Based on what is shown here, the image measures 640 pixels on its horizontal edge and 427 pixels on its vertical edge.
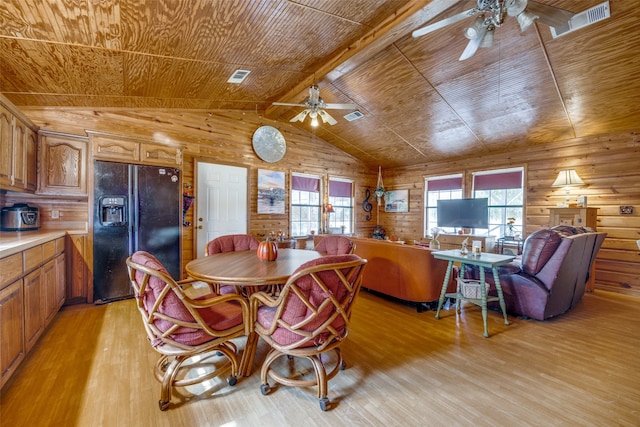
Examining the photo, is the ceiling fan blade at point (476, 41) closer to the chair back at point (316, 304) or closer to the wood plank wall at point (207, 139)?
the chair back at point (316, 304)

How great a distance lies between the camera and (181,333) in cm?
171

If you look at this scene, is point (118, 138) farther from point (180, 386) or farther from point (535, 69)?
point (535, 69)

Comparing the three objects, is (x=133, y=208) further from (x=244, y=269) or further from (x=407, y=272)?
(x=407, y=272)

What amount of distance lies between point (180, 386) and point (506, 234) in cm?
595

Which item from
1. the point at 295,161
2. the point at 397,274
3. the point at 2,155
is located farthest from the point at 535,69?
the point at 2,155

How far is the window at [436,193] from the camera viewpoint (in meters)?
6.22

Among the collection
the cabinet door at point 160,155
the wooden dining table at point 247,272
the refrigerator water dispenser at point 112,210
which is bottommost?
the wooden dining table at point 247,272

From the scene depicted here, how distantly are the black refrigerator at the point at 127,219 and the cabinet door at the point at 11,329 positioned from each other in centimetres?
152

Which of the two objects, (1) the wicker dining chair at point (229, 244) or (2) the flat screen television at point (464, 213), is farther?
(2) the flat screen television at point (464, 213)

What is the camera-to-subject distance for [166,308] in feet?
5.42

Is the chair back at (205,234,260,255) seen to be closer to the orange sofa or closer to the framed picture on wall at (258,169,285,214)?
the orange sofa

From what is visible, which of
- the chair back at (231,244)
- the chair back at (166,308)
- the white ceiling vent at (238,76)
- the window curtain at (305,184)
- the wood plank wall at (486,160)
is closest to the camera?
the chair back at (166,308)

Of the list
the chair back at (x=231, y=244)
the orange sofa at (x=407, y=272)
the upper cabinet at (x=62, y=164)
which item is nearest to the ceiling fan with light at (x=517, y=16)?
the orange sofa at (x=407, y=272)

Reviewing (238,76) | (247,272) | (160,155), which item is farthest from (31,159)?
(247,272)
